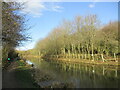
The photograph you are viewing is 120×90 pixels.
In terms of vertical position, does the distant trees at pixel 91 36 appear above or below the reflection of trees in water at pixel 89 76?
above

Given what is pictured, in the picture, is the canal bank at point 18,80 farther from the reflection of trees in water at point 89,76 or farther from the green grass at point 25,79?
the reflection of trees in water at point 89,76

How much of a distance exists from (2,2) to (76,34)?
28.9 m

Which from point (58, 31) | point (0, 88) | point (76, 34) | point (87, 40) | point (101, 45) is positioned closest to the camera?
point (0, 88)

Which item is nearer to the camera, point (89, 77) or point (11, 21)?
point (11, 21)

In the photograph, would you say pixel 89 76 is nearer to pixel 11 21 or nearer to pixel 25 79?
pixel 25 79

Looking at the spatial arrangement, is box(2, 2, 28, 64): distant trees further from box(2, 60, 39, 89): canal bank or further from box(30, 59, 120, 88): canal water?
box(30, 59, 120, 88): canal water

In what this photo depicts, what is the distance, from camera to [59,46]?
46.5m

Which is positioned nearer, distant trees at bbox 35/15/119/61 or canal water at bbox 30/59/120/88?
canal water at bbox 30/59/120/88

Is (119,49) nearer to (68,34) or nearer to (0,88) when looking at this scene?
(68,34)

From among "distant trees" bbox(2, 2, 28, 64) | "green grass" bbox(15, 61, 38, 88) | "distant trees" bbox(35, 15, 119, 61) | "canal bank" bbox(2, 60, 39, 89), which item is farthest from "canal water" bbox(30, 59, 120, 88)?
"distant trees" bbox(35, 15, 119, 61)

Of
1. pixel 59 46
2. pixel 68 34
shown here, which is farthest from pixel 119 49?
pixel 59 46

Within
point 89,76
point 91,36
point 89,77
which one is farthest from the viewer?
point 91,36

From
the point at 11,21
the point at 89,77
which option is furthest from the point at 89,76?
the point at 11,21

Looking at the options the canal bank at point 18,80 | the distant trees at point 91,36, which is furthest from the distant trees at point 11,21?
the distant trees at point 91,36
